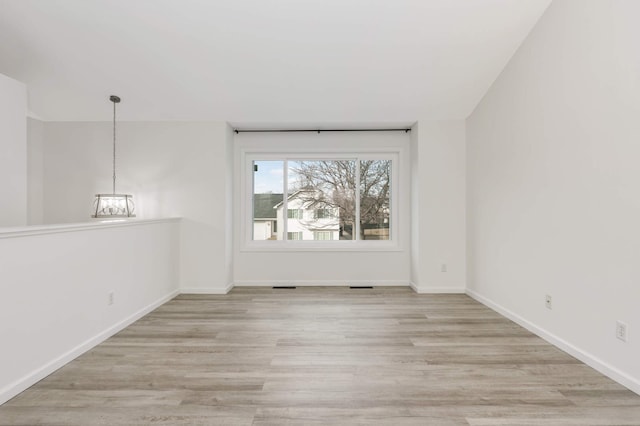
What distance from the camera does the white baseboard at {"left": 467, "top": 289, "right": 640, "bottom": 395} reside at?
2.12 m

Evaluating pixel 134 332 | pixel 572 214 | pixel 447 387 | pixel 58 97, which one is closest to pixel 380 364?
pixel 447 387

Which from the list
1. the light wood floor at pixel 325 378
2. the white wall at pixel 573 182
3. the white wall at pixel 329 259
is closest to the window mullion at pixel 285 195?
the white wall at pixel 329 259

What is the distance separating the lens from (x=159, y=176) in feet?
14.6

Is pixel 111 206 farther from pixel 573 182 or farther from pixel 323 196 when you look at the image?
pixel 573 182

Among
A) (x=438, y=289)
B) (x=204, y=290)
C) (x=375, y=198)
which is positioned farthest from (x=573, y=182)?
(x=204, y=290)

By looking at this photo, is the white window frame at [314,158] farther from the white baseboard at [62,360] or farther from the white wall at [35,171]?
the white wall at [35,171]

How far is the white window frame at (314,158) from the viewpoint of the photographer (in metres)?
4.86

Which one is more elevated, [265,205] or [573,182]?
[573,182]

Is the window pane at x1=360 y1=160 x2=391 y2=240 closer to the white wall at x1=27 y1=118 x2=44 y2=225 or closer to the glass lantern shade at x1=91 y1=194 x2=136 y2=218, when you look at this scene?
the glass lantern shade at x1=91 y1=194 x2=136 y2=218

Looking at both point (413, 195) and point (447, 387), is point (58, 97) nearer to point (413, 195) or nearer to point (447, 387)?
point (413, 195)

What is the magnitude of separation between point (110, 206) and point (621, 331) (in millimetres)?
4350

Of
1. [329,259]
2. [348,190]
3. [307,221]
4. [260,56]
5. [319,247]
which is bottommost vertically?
[329,259]

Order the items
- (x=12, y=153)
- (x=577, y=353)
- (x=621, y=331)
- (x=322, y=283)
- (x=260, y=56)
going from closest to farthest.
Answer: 1. (x=621, y=331)
2. (x=577, y=353)
3. (x=12, y=153)
4. (x=260, y=56)
5. (x=322, y=283)

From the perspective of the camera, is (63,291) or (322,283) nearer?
(63,291)
